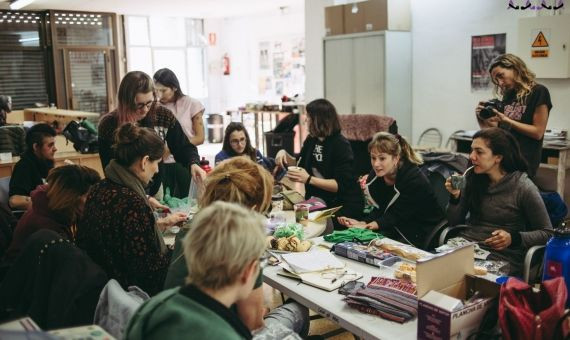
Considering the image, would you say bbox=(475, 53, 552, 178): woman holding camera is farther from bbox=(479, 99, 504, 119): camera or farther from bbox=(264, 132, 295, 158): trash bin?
bbox=(264, 132, 295, 158): trash bin

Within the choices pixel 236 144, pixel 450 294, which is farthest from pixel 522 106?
pixel 450 294

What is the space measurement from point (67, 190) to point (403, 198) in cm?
185

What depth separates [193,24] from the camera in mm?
13383

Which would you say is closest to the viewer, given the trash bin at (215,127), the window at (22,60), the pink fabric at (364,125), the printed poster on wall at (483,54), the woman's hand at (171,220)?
the woman's hand at (171,220)

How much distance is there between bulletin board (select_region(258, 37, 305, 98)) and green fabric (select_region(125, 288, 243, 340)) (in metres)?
10.5

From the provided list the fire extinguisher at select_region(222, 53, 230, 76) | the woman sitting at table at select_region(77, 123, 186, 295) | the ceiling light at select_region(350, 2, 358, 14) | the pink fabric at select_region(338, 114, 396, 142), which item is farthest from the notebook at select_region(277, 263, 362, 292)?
the fire extinguisher at select_region(222, 53, 230, 76)

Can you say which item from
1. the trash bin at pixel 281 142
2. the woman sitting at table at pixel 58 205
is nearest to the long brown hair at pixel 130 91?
the woman sitting at table at pixel 58 205

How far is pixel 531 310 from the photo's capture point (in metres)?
1.72

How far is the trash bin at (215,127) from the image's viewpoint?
1266cm

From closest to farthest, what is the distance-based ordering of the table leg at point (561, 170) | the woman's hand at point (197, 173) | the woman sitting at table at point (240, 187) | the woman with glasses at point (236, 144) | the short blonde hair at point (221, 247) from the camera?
the short blonde hair at point (221, 247), the woman sitting at table at point (240, 187), the woman's hand at point (197, 173), the woman with glasses at point (236, 144), the table leg at point (561, 170)

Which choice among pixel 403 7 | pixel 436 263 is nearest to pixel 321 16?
pixel 403 7

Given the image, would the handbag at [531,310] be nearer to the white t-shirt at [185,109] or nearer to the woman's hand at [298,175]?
the woman's hand at [298,175]

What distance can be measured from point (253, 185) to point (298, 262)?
52 cm

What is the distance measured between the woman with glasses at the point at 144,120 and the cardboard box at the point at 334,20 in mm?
3934
